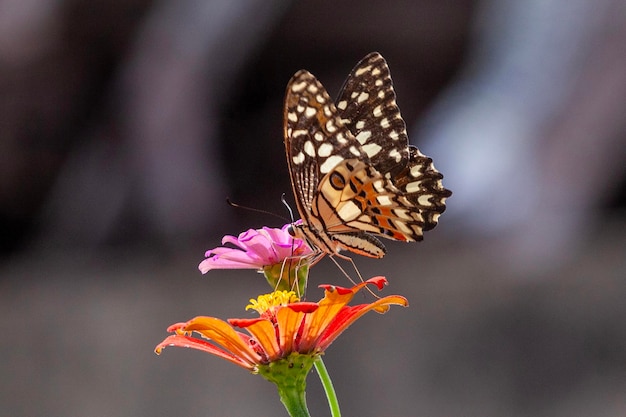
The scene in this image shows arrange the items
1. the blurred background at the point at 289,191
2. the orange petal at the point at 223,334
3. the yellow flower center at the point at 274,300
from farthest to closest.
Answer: the blurred background at the point at 289,191
the yellow flower center at the point at 274,300
the orange petal at the point at 223,334

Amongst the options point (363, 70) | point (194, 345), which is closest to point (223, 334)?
point (194, 345)

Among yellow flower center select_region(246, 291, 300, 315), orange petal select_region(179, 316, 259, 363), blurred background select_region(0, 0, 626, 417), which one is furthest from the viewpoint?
blurred background select_region(0, 0, 626, 417)

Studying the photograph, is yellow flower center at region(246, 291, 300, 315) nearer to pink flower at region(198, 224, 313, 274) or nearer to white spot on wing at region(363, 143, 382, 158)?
pink flower at region(198, 224, 313, 274)

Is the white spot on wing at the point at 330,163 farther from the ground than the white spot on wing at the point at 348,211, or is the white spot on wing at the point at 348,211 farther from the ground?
the white spot on wing at the point at 330,163

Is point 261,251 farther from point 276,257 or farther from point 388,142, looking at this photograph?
point 388,142

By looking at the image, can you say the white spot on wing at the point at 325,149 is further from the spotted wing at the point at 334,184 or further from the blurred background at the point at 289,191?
the blurred background at the point at 289,191

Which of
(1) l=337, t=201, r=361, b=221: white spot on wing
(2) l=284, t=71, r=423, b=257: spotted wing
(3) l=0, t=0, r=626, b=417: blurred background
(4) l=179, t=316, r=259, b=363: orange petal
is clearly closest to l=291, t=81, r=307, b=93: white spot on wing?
(2) l=284, t=71, r=423, b=257: spotted wing

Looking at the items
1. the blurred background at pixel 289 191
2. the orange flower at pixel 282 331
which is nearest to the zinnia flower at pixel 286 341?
the orange flower at pixel 282 331

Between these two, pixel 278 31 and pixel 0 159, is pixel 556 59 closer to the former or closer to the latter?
pixel 278 31

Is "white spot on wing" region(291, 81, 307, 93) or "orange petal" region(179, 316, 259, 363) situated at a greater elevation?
"white spot on wing" region(291, 81, 307, 93)
